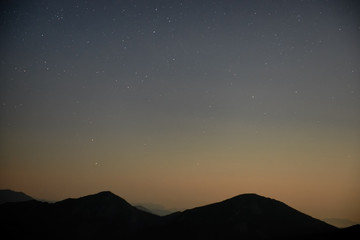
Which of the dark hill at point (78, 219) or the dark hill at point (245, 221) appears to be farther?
the dark hill at point (78, 219)

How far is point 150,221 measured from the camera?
134 metres

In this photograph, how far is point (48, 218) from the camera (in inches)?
5281

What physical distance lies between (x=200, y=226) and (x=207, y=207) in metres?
13.6

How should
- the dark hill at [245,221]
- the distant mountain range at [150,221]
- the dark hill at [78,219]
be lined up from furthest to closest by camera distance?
the dark hill at [78,219]
the distant mountain range at [150,221]
the dark hill at [245,221]

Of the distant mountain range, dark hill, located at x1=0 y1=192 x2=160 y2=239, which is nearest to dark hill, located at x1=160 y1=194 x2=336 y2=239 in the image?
the distant mountain range

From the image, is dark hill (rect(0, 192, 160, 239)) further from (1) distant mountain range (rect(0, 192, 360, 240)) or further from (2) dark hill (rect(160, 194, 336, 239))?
(2) dark hill (rect(160, 194, 336, 239))

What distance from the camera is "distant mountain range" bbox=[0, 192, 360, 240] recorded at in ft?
348

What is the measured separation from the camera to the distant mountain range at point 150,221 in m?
106

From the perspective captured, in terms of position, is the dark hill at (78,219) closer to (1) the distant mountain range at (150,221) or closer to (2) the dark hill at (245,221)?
(1) the distant mountain range at (150,221)

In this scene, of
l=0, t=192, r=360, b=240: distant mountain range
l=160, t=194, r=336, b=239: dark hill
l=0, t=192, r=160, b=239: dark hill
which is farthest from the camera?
Result: l=0, t=192, r=160, b=239: dark hill

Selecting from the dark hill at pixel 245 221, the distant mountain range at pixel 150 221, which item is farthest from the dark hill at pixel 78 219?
the dark hill at pixel 245 221

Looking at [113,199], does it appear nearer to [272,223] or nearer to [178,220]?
[178,220]

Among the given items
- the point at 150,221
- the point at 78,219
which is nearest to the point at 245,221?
the point at 150,221

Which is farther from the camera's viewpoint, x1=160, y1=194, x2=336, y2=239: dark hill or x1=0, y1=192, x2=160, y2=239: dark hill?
x1=0, y1=192, x2=160, y2=239: dark hill
